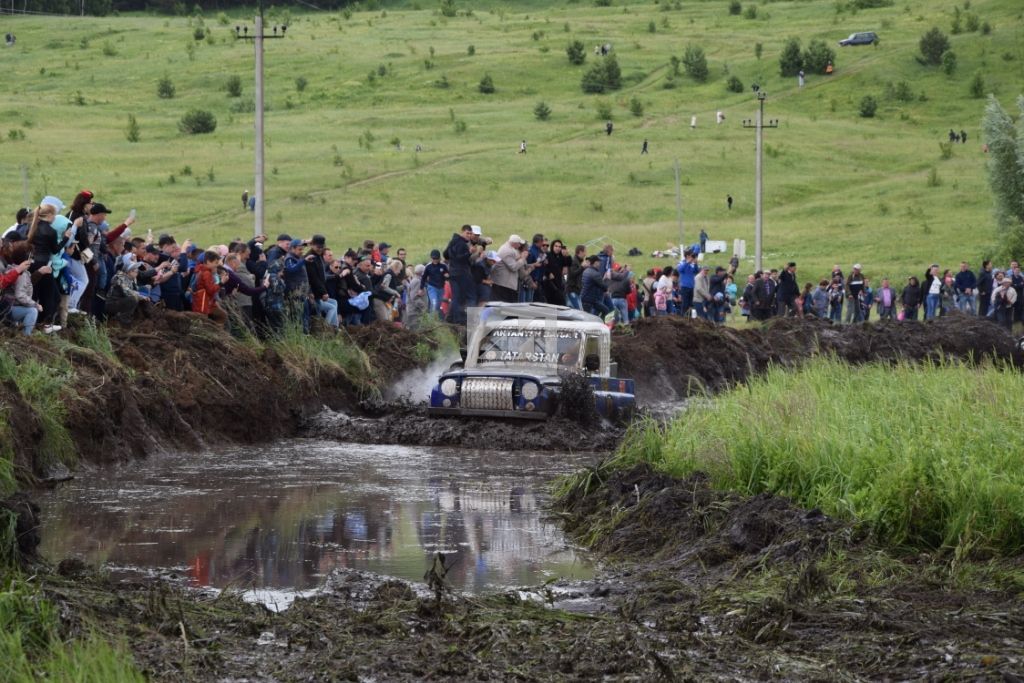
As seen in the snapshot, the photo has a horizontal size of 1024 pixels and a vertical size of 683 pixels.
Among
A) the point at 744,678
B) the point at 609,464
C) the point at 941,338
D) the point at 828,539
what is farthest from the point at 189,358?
the point at 941,338

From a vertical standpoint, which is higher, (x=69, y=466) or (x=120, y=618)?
(x=120, y=618)

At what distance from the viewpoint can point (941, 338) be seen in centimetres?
3762

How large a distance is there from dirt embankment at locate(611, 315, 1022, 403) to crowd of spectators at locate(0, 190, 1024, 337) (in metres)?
1.13

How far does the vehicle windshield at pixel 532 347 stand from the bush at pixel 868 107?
87.7m

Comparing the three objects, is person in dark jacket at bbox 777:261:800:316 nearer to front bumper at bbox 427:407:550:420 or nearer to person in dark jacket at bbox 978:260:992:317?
person in dark jacket at bbox 978:260:992:317

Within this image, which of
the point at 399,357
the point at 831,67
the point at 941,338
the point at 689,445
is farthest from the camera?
the point at 831,67

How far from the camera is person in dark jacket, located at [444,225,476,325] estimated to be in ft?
90.8

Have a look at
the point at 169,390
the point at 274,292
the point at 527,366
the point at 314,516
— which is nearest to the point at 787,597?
the point at 314,516

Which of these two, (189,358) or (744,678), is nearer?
(744,678)

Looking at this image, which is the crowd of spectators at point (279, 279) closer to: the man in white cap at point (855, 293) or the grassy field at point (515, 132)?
the man in white cap at point (855, 293)

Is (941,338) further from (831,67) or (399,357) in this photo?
(831,67)

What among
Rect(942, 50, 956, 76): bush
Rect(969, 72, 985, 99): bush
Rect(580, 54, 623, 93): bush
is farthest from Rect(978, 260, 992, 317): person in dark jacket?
Rect(942, 50, 956, 76): bush

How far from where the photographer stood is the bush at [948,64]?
113812mm

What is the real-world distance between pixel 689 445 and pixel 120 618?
7521 mm
